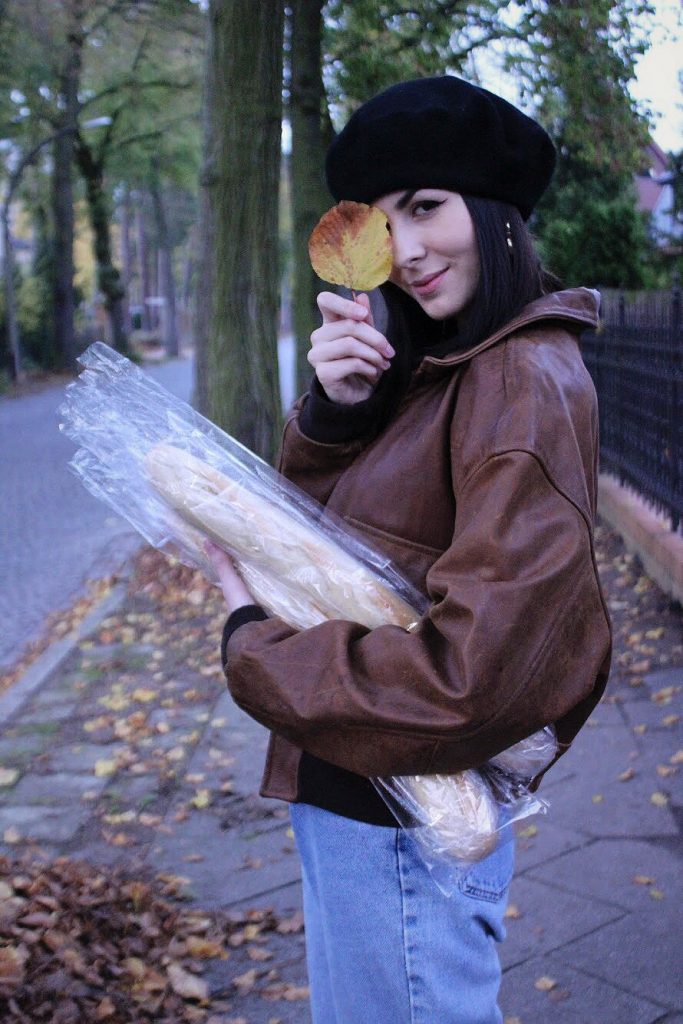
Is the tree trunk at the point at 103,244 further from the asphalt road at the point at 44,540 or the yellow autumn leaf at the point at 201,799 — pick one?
the yellow autumn leaf at the point at 201,799

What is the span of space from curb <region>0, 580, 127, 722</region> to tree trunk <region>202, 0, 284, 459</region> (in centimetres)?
145

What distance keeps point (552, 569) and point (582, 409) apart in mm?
245

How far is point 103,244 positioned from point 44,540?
83.2ft

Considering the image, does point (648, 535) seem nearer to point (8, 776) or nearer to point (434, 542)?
point (8, 776)

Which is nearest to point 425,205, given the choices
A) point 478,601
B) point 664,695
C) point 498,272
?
point 498,272

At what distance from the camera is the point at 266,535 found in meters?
1.65

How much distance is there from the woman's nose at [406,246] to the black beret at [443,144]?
0.06 meters

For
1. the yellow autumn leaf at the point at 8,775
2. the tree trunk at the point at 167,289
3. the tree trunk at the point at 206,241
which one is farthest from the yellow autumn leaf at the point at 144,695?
the tree trunk at the point at 167,289

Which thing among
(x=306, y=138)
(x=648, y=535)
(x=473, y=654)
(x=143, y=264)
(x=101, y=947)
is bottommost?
(x=101, y=947)

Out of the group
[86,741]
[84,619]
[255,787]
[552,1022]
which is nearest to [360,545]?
[552,1022]

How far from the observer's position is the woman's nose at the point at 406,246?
5.27 ft

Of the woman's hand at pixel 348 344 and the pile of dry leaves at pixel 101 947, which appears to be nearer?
the woman's hand at pixel 348 344

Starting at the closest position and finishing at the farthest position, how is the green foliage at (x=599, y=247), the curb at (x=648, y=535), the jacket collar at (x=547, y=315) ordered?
the jacket collar at (x=547, y=315) → the curb at (x=648, y=535) → the green foliage at (x=599, y=247)

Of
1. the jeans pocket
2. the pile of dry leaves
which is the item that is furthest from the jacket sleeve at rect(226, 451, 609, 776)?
the pile of dry leaves
